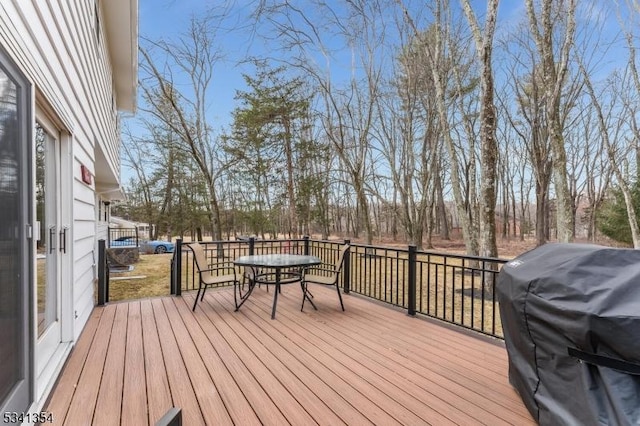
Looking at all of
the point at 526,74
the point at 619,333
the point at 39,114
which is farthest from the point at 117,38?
the point at 526,74

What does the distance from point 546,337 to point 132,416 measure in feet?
7.47

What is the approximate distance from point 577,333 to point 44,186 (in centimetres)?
346

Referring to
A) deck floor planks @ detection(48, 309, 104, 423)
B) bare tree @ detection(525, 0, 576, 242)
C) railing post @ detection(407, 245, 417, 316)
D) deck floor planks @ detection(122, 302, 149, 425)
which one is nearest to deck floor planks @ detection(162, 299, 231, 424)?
deck floor planks @ detection(122, 302, 149, 425)

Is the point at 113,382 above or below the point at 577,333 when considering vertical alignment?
below

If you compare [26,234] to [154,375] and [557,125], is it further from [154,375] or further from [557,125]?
[557,125]

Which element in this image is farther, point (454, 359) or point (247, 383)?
point (454, 359)

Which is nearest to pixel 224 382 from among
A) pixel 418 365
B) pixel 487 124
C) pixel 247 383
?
pixel 247 383

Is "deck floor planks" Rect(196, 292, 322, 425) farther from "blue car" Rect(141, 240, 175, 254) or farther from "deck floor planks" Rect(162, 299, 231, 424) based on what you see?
"blue car" Rect(141, 240, 175, 254)

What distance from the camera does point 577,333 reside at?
143cm

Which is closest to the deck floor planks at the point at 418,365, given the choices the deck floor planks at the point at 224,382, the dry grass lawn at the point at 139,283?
the deck floor planks at the point at 224,382

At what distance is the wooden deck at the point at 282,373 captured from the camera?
6.35ft

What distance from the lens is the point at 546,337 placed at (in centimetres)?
164

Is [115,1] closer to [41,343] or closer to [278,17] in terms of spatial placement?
[278,17]

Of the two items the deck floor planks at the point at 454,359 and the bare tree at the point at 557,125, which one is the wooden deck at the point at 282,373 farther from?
the bare tree at the point at 557,125
